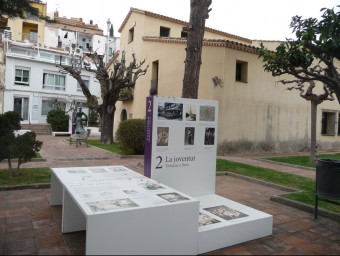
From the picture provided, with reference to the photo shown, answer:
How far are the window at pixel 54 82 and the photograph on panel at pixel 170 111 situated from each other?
1129 inches

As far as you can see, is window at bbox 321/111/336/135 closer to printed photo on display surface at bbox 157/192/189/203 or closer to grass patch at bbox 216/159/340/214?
grass patch at bbox 216/159/340/214

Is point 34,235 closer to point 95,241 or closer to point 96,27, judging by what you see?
point 95,241

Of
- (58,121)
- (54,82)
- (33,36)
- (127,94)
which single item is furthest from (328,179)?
(33,36)

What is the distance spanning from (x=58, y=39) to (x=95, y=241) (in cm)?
4282

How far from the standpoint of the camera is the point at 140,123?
1308 cm

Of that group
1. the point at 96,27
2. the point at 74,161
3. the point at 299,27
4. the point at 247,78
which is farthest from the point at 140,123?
the point at 96,27

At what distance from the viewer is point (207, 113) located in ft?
17.7

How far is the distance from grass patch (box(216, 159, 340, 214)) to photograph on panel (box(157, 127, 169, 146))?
3131mm

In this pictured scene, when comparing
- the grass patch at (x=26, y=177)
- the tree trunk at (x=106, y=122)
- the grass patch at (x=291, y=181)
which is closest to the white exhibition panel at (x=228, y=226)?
the grass patch at (x=291, y=181)

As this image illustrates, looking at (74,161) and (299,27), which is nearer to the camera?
(299,27)

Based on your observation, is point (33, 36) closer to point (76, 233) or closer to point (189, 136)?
point (189, 136)

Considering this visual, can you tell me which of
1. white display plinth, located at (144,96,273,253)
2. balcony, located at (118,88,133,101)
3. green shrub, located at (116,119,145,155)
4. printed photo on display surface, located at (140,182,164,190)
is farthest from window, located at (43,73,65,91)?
printed photo on display surface, located at (140,182,164,190)

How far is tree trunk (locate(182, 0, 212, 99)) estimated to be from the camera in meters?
9.18

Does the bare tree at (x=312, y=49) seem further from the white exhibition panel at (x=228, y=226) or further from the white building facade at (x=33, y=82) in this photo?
the white building facade at (x=33, y=82)
